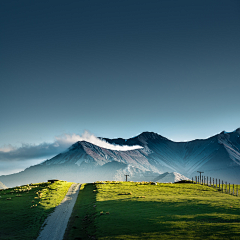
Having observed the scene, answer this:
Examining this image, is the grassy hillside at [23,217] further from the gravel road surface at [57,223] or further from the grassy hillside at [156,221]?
the grassy hillside at [156,221]

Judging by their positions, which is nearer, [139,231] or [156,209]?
[139,231]

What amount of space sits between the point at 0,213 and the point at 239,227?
35.8m

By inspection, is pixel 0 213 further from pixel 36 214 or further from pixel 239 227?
pixel 239 227

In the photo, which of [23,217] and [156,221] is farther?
[23,217]

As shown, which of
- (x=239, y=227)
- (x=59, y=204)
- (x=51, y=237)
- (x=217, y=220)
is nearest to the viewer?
(x=239, y=227)

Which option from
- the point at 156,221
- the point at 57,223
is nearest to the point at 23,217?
the point at 57,223

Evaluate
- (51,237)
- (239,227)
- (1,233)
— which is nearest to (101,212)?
(51,237)

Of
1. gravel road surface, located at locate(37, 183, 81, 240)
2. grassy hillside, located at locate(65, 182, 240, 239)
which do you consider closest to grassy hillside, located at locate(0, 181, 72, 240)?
gravel road surface, located at locate(37, 183, 81, 240)

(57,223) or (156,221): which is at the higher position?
(156,221)

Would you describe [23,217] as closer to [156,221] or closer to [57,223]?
[57,223]

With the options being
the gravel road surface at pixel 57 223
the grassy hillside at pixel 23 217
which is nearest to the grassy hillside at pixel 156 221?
the gravel road surface at pixel 57 223

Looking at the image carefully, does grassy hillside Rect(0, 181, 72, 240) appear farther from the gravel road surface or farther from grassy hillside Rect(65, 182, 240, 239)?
grassy hillside Rect(65, 182, 240, 239)

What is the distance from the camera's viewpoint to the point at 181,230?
82.6ft

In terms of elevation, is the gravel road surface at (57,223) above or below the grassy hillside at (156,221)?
below
